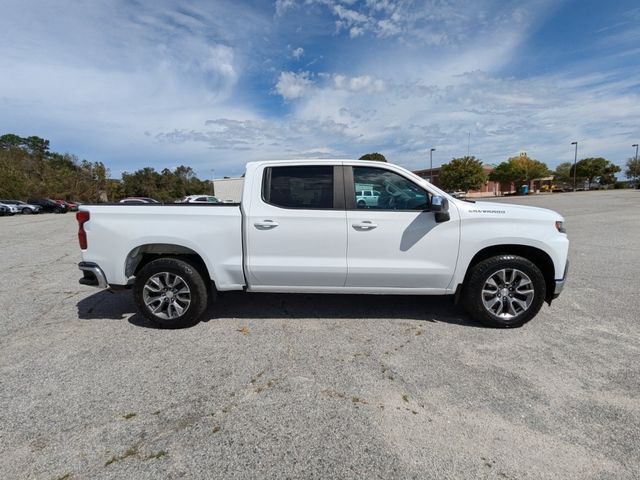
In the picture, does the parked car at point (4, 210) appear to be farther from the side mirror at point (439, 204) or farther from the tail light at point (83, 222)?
the side mirror at point (439, 204)

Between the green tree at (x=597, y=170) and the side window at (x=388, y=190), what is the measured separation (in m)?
78.3

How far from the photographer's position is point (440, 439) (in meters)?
Result: 2.33

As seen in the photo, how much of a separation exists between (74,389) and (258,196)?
245 centimetres

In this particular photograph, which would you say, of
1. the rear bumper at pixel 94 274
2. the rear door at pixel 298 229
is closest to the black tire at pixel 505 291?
the rear door at pixel 298 229

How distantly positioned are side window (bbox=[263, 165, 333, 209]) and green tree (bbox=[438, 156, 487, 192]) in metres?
54.5

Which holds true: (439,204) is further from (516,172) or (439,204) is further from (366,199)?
(516,172)

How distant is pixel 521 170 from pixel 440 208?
223 ft

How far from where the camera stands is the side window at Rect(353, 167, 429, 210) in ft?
12.9

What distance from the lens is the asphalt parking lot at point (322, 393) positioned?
84.4 inches

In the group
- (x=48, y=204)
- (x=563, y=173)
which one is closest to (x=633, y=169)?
(x=563, y=173)

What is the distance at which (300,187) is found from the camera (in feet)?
13.2

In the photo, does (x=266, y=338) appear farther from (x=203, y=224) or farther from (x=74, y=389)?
(x=74, y=389)

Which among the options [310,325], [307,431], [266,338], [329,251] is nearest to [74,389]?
[266,338]

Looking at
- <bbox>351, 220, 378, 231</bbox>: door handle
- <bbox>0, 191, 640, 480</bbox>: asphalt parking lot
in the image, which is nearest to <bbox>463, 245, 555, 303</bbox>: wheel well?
<bbox>0, 191, 640, 480</bbox>: asphalt parking lot
